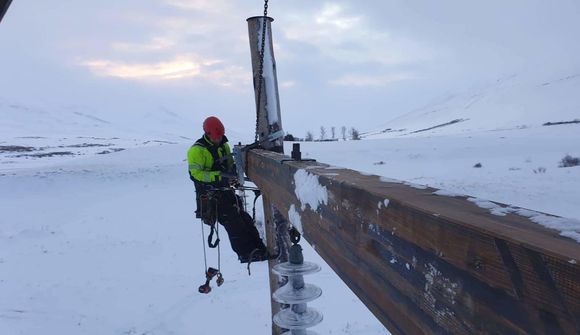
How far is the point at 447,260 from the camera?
1.07m

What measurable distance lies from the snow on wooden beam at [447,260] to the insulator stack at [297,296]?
1.74m

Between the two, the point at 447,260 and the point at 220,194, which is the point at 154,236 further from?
the point at 447,260

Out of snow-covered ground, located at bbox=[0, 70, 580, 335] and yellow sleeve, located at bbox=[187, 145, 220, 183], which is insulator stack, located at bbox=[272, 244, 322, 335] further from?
snow-covered ground, located at bbox=[0, 70, 580, 335]

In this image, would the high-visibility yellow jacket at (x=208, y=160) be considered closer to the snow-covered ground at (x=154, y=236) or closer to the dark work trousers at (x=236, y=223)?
the dark work trousers at (x=236, y=223)

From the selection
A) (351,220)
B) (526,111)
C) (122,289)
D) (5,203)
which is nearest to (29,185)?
(5,203)

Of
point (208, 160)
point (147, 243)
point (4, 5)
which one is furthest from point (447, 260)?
point (147, 243)

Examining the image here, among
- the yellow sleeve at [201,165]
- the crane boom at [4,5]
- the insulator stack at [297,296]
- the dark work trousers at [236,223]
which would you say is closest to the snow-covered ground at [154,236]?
the dark work trousers at [236,223]

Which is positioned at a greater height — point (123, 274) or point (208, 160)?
point (208, 160)

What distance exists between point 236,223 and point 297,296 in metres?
1.89

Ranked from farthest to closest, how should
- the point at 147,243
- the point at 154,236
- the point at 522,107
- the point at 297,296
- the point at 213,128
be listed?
the point at 522,107 → the point at 154,236 → the point at 147,243 → the point at 213,128 → the point at 297,296

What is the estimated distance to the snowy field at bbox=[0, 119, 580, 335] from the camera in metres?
9.11

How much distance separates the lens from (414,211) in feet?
4.02

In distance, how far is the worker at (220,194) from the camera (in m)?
5.31

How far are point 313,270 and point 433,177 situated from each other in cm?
1689
